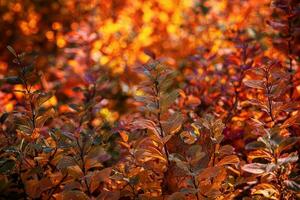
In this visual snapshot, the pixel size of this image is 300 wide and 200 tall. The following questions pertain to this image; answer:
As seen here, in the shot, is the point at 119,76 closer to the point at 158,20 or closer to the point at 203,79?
the point at 158,20

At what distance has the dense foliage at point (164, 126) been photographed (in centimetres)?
128

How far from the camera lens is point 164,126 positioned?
51.6 inches

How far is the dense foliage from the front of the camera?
4.20 feet

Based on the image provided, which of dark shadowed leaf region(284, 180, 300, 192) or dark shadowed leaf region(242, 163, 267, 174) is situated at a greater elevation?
dark shadowed leaf region(242, 163, 267, 174)

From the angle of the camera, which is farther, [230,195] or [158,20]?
[158,20]

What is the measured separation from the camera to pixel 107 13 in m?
4.42

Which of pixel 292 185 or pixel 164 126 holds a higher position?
pixel 164 126

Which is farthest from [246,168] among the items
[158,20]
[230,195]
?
[158,20]

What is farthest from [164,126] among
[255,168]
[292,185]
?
[292,185]

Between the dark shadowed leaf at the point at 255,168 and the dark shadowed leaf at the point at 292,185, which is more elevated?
the dark shadowed leaf at the point at 255,168

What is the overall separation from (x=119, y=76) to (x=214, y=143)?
7.45ft

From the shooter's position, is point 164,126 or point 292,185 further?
point 164,126

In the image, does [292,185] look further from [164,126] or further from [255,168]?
[164,126]

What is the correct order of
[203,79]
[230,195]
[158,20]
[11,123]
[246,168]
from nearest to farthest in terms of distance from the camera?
[246,168] < [230,195] < [11,123] < [203,79] < [158,20]
